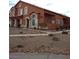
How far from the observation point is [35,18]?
6.40ft

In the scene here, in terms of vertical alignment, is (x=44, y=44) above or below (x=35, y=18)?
below

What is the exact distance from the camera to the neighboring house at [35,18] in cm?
193

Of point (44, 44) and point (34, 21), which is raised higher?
point (34, 21)

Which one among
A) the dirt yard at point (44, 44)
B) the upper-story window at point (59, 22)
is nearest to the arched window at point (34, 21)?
the dirt yard at point (44, 44)

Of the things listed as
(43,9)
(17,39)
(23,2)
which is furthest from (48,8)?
(17,39)

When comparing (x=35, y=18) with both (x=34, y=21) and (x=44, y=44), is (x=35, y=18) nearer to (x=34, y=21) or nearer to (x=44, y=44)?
(x=34, y=21)

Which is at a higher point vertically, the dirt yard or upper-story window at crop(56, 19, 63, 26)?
upper-story window at crop(56, 19, 63, 26)

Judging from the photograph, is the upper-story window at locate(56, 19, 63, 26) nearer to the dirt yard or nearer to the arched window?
the dirt yard

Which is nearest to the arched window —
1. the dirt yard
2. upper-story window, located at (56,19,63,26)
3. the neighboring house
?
the neighboring house

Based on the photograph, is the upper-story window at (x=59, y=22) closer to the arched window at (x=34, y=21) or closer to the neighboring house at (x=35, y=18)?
the neighboring house at (x=35, y=18)

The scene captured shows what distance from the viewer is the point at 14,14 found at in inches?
77.9

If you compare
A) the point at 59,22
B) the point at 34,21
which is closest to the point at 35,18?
the point at 34,21

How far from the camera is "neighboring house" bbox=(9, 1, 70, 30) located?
1.93 meters

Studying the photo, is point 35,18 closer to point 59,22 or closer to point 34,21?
point 34,21
